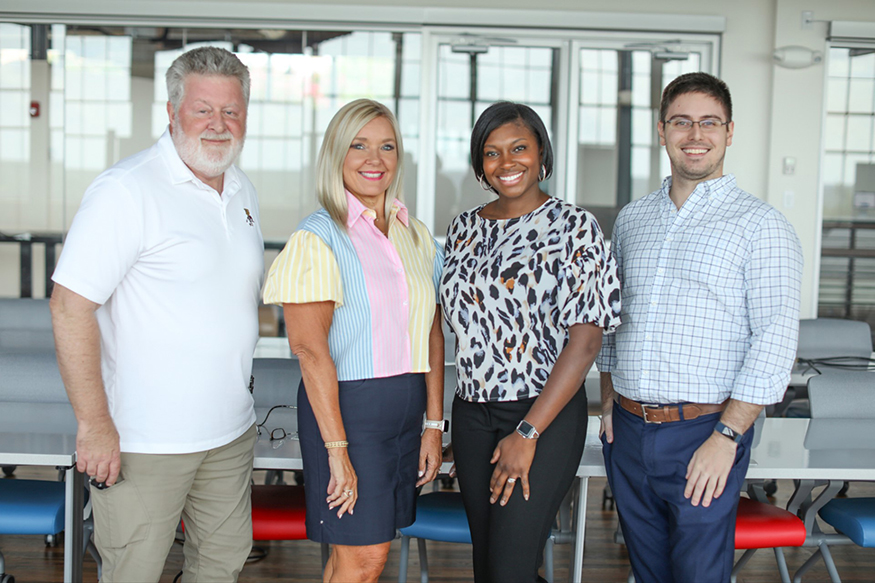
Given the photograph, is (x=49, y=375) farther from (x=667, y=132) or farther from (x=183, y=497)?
(x=667, y=132)

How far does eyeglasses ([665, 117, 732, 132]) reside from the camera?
84.4 inches

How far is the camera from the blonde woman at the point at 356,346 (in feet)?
6.35

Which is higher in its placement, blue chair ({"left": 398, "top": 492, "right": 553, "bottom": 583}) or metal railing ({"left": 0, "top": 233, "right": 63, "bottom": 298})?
metal railing ({"left": 0, "top": 233, "right": 63, "bottom": 298})

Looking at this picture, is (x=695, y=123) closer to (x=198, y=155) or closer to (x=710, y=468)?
(x=710, y=468)

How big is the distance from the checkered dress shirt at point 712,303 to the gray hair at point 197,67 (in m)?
1.29

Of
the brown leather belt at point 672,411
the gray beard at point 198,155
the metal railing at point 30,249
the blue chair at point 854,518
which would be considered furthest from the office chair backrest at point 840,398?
the metal railing at point 30,249

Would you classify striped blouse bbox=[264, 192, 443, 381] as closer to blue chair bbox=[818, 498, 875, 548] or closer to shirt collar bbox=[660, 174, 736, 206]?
shirt collar bbox=[660, 174, 736, 206]

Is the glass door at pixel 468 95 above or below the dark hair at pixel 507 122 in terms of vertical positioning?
above

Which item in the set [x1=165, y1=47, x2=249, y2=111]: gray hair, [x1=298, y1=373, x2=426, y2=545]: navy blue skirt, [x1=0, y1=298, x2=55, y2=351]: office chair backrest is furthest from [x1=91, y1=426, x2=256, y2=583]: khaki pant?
[x1=0, y1=298, x2=55, y2=351]: office chair backrest

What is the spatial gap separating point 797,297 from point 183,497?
1739mm

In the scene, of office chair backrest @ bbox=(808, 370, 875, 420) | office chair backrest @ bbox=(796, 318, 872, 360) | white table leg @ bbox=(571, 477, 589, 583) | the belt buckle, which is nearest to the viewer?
the belt buckle

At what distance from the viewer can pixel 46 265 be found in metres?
7.10

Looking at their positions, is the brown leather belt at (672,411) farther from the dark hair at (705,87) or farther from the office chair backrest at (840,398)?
the office chair backrest at (840,398)

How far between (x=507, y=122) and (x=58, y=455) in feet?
5.61
